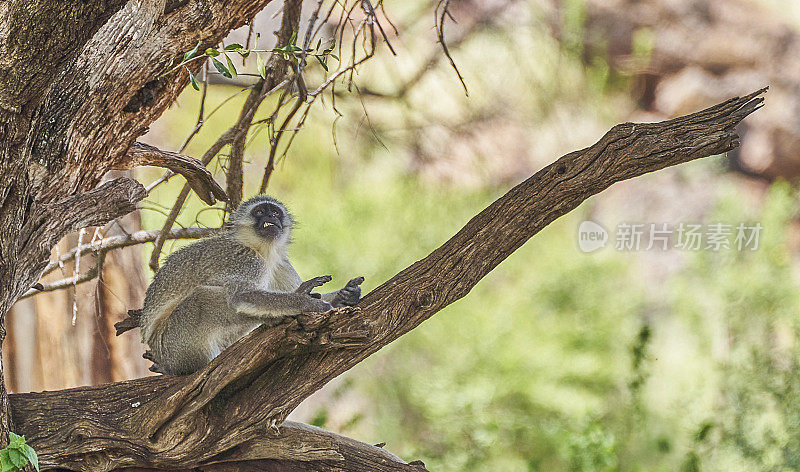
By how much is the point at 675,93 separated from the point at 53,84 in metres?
5.22

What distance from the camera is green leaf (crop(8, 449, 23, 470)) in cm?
178

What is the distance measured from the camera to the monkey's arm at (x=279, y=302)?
215cm

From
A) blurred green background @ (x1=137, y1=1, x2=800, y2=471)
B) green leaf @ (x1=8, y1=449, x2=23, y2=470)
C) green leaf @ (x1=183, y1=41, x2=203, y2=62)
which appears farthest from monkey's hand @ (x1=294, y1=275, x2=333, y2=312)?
blurred green background @ (x1=137, y1=1, x2=800, y2=471)

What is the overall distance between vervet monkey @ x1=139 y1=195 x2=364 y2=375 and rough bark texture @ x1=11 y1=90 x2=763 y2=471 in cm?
24

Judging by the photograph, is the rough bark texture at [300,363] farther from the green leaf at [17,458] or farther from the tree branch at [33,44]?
the tree branch at [33,44]

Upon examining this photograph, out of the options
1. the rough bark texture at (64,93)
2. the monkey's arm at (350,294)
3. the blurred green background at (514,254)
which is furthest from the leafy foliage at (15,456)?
the blurred green background at (514,254)

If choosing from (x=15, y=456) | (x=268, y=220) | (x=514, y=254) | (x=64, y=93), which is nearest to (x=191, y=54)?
(x=64, y=93)

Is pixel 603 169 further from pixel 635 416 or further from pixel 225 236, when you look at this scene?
pixel 635 416

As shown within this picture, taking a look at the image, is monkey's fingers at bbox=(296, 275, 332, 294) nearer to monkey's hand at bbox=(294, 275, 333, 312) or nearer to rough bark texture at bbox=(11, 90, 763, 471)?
monkey's hand at bbox=(294, 275, 333, 312)

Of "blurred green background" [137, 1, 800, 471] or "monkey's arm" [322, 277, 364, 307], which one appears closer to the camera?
"monkey's arm" [322, 277, 364, 307]

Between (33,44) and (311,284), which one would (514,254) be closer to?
(311,284)

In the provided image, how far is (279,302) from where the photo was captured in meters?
2.20

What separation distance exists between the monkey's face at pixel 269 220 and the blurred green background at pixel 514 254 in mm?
3062

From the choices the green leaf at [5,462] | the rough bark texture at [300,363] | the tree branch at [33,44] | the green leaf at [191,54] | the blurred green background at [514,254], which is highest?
the blurred green background at [514,254]
